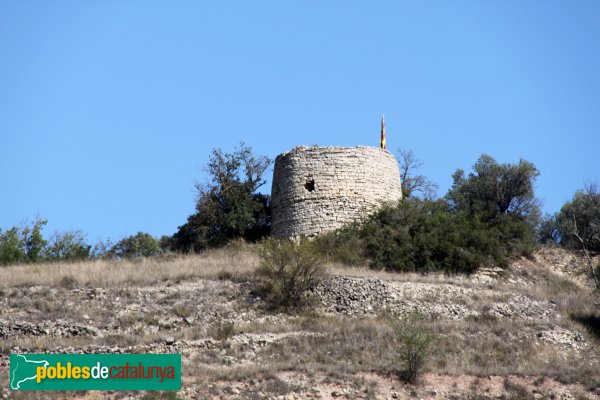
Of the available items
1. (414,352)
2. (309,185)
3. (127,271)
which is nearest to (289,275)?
(127,271)

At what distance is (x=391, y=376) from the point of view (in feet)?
58.1

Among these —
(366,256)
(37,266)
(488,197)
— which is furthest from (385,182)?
(37,266)

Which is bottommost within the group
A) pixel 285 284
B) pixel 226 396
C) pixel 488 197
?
pixel 226 396

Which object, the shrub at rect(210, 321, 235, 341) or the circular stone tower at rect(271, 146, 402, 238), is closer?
the shrub at rect(210, 321, 235, 341)

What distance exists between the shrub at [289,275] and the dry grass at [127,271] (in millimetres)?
1167

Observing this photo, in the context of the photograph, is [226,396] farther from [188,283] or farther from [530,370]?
[188,283]

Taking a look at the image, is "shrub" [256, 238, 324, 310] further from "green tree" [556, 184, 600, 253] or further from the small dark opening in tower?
"green tree" [556, 184, 600, 253]

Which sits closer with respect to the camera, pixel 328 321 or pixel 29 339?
pixel 29 339

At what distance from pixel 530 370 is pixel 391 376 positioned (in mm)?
2635

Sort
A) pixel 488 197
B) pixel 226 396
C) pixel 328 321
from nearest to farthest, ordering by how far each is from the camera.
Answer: pixel 226 396 < pixel 328 321 < pixel 488 197

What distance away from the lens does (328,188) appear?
27.5 metres

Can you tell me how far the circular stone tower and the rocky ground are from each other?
9.80 feet

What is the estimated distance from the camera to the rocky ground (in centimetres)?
1727

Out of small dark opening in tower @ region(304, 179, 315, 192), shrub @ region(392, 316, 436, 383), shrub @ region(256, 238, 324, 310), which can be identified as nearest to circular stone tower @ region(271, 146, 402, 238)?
small dark opening in tower @ region(304, 179, 315, 192)
